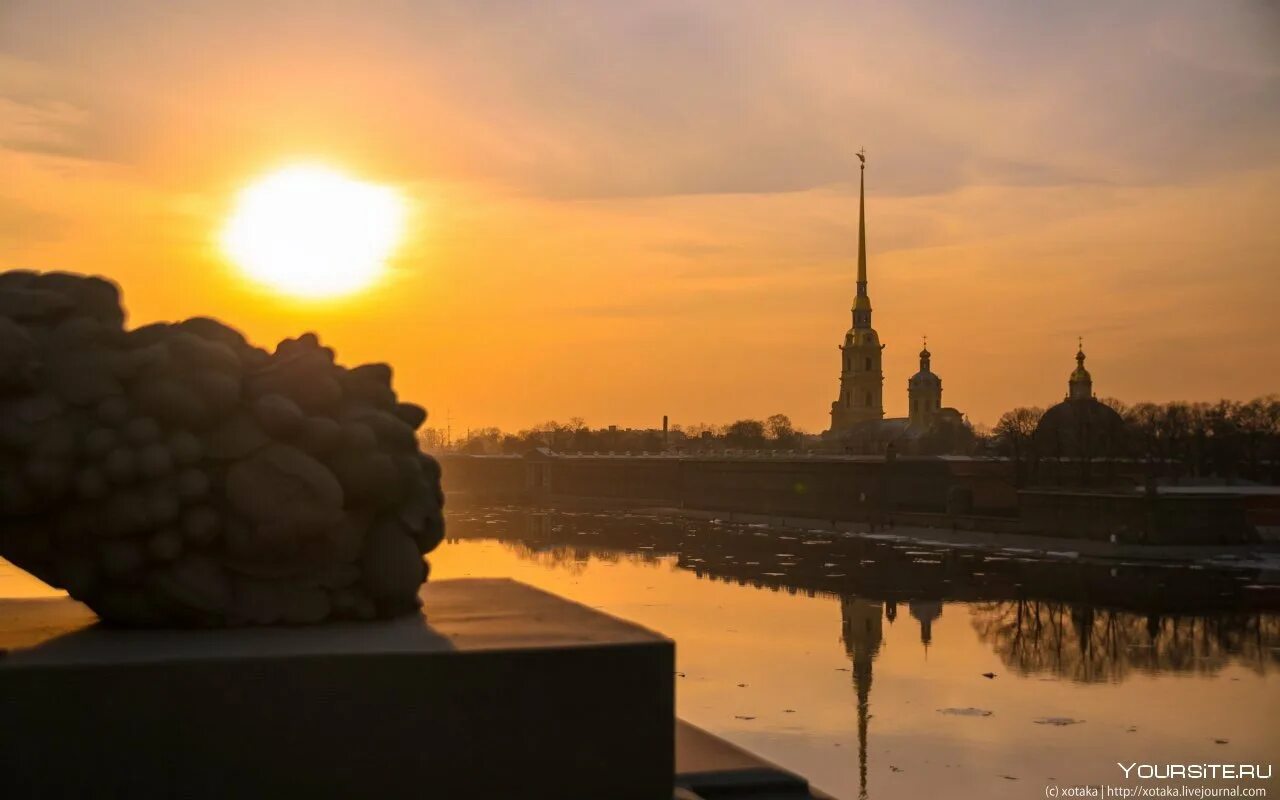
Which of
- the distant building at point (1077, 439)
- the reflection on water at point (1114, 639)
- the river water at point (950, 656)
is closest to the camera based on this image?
the river water at point (950, 656)

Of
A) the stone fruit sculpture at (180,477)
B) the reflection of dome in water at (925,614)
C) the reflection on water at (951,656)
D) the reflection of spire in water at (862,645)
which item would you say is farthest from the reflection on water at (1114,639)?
the stone fruit sculpture at (180,477)

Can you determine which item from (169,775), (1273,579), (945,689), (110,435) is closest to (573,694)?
(169,775)

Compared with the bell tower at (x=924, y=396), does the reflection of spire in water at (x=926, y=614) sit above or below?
below

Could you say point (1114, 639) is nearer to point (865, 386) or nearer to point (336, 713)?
point (336, 713)

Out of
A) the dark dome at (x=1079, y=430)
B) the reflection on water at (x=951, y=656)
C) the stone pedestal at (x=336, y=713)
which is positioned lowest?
the reflection on water at (x=951, y=656)

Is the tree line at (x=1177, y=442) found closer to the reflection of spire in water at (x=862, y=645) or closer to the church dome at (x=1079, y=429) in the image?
the church dome at (x=1079, y=429)

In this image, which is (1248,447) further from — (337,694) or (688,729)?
(337,694)

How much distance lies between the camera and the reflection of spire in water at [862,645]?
12628 mm

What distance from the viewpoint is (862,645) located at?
19.0 m

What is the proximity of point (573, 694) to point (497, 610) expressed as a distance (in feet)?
4.62

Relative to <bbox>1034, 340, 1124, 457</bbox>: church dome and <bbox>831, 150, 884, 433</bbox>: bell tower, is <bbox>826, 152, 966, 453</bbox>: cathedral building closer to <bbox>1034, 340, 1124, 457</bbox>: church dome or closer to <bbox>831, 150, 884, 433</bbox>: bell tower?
<bbox>831, 150, 884, 433</bbox>: bell tower

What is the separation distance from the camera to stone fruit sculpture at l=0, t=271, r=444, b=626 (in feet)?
21.2

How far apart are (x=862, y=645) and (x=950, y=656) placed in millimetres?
1342

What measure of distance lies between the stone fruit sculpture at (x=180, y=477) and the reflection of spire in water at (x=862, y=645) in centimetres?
582
